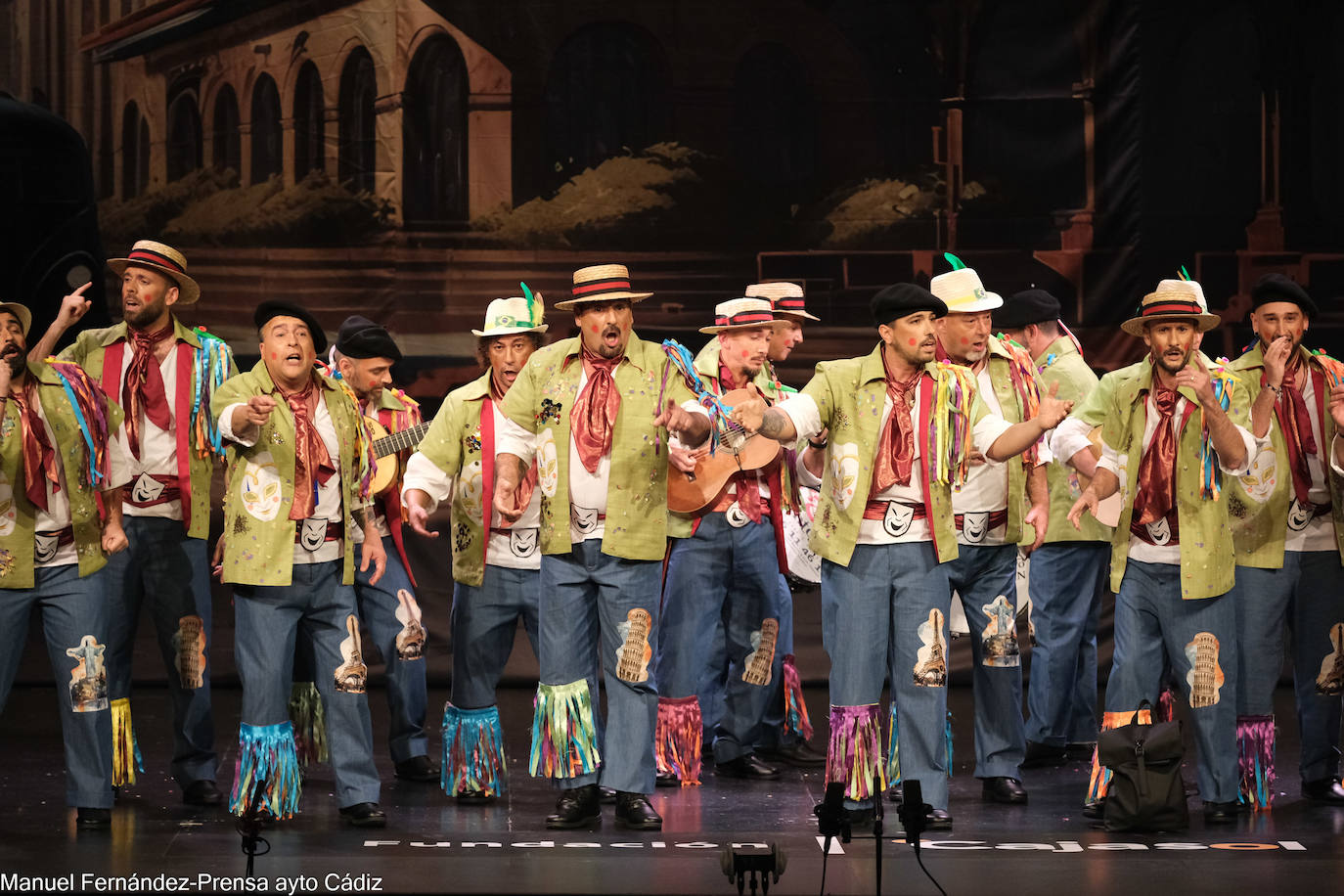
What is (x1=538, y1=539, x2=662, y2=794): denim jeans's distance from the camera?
5.73 metres

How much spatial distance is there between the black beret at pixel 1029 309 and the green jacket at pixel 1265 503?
1.14 meters

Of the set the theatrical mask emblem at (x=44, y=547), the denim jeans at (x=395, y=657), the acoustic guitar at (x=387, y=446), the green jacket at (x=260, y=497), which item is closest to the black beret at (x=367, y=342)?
the acoustic guitar at (x=387, y=446)

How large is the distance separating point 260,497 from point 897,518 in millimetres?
2078

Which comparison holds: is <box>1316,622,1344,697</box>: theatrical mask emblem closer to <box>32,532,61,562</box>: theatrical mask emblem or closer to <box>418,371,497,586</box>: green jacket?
<box>418,371,497,586</box>: green jacket

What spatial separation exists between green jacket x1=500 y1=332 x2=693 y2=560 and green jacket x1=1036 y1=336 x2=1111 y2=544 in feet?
6.20

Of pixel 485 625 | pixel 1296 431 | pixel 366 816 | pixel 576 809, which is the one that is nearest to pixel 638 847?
pixel 576 809

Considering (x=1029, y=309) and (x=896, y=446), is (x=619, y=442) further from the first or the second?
(x=1029, y=309)

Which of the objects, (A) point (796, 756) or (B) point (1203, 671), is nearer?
(B) point (1203, 671)

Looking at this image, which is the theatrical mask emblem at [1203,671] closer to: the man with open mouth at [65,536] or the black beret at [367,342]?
the black beret at [367,342]

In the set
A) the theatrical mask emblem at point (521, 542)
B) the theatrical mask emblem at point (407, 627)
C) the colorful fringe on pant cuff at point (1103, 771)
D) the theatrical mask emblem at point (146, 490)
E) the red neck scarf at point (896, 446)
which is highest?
the red neck scarf at point (896, 446)

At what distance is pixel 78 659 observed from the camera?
18.7 feet

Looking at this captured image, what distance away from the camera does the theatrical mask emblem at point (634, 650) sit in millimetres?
5719

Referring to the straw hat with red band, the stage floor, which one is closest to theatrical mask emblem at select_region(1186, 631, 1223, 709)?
the stage floor

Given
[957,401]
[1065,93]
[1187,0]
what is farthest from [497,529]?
[1187,0]
